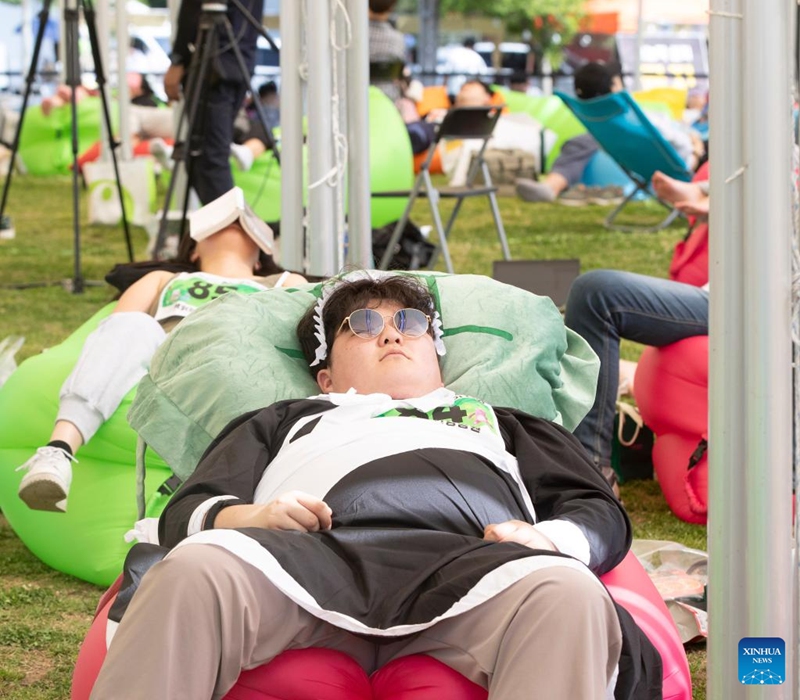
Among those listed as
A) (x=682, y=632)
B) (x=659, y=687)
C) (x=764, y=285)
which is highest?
(x=764, y=285)

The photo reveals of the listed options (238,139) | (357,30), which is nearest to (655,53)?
(238,139)

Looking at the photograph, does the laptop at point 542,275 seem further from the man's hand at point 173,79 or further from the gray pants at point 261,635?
the gray pants at point 261,635

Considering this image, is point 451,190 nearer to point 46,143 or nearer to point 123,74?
point 123,74

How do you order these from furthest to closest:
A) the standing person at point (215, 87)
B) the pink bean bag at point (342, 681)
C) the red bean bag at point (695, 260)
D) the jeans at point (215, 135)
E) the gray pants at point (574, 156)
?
the gray pants at point (574, 156) < the jeans at point (215, 135) < the standing person at point (215, 87) < the red bean bag at point (695, 260) < the pink bean bag at point (342, 681)

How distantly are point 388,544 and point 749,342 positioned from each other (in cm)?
64

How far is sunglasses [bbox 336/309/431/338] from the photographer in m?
2.49

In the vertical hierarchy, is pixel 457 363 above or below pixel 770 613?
above

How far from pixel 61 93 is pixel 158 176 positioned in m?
2.33

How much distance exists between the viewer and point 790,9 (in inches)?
68.5

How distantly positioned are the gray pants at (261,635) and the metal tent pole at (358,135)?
232 cm

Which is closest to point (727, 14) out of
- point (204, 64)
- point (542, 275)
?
point (542, 275)

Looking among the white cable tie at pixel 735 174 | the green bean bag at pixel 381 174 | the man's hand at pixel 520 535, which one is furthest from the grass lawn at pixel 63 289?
the white cable tie at pixel 735 174

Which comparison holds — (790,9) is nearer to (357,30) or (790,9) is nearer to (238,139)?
(357,30)

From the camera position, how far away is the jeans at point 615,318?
142 inches
